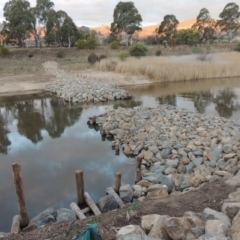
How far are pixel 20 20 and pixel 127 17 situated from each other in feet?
45.7

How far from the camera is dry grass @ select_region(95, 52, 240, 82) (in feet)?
64.0

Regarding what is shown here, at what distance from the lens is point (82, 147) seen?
26.1 feet

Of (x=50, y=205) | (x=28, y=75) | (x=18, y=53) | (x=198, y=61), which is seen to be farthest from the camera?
(x=18, y=53)

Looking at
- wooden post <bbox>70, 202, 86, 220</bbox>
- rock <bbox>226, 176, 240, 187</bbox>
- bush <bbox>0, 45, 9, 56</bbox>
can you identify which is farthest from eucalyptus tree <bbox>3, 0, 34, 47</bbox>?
rock <bbox>226, 176, 240, 187</bbox>

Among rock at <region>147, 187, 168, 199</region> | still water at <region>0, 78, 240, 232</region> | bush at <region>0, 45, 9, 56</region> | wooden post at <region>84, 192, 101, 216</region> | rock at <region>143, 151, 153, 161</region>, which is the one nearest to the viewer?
wooden post at <region>84, 192, 101, 216</region>

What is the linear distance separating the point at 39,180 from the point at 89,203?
176cm

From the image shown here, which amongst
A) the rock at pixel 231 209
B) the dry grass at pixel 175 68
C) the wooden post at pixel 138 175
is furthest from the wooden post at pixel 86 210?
the dry grass at pixel 175 68

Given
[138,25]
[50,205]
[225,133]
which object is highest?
[138,25]

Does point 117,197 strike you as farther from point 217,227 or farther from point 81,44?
point 81,44

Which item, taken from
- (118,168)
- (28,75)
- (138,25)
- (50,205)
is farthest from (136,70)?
(138,25)

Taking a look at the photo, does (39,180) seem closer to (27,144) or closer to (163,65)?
(27,144)

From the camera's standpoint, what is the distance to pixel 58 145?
8188 mm

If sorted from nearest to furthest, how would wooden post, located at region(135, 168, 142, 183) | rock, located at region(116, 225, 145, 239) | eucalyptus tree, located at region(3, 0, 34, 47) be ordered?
rock, located at region(116, 225, 145, 239) → wooden post, located at region(135, 168, 142, 183) → eucalyptus tree, located at region(3, 0, 34, 47)

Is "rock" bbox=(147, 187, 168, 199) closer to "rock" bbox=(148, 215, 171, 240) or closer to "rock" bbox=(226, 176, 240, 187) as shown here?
"rock" bbox=(226, 176, 240, 187)
